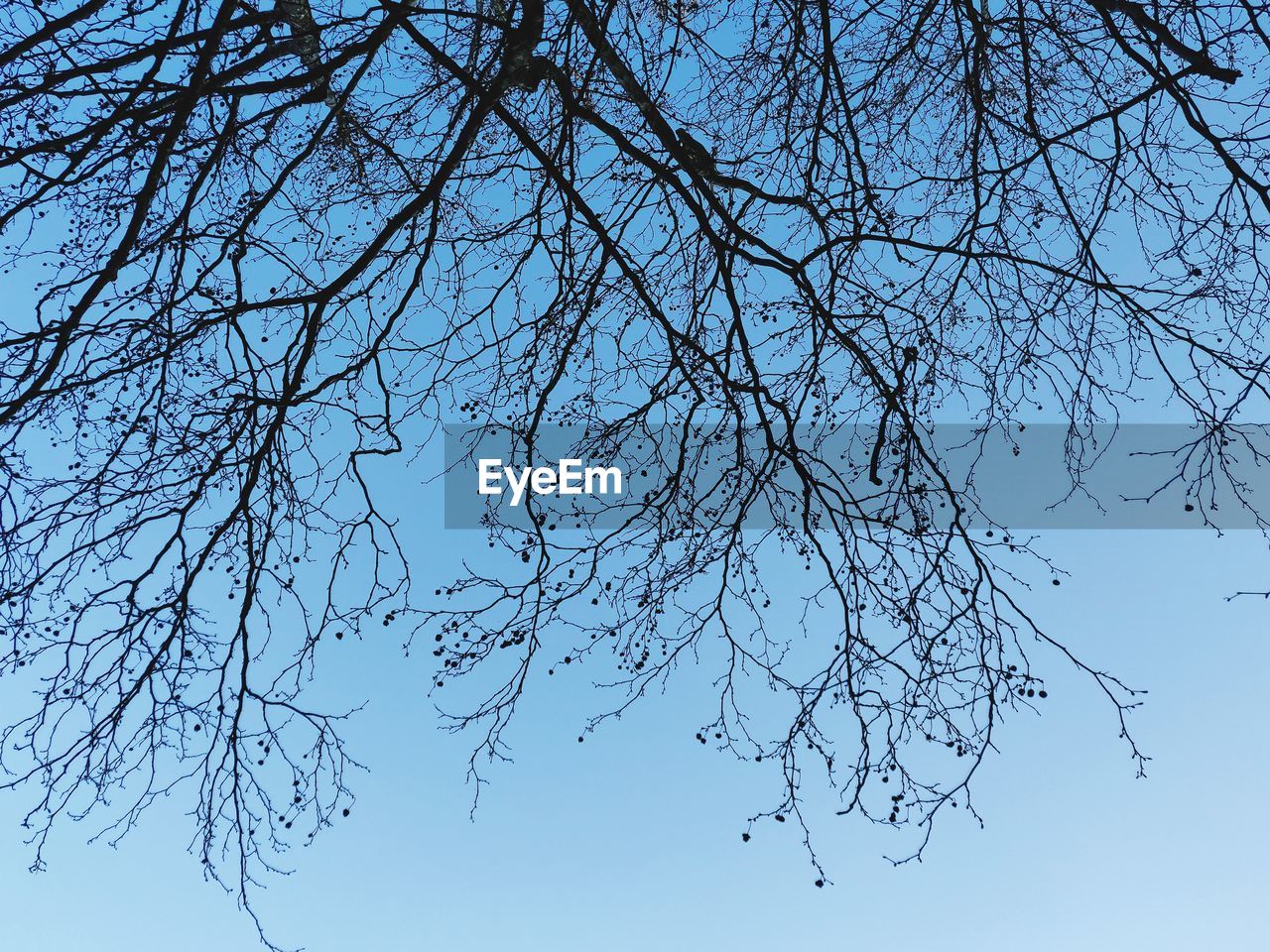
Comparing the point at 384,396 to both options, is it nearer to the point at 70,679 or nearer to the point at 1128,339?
the point at 70,679

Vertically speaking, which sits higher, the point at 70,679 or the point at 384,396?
the point at 384,396

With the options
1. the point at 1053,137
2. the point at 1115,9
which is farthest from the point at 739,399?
the point at 1115,9

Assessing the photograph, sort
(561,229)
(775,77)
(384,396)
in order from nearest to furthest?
1. (384,396)
2. (561,229)
3. (775,77)

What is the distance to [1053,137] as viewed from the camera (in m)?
4.13

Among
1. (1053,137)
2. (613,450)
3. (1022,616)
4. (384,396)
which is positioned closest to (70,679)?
(384,396)

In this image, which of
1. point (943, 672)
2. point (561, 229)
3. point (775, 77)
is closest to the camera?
point (943, 672)

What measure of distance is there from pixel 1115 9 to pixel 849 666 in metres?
2.93

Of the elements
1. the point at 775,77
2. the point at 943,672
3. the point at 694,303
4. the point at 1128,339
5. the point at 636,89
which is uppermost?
the point at 775,77

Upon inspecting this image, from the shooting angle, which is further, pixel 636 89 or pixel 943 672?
pixel 636 89

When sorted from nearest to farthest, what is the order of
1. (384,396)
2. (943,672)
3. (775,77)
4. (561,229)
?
(943,672) < (384,396) < (561,229) < (775,77)

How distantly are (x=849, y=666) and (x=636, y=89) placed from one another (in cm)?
255

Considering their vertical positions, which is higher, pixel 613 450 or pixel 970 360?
pixel 970 360

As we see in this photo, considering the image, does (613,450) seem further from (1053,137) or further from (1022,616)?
(1053,137)

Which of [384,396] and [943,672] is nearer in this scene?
[943,672]
